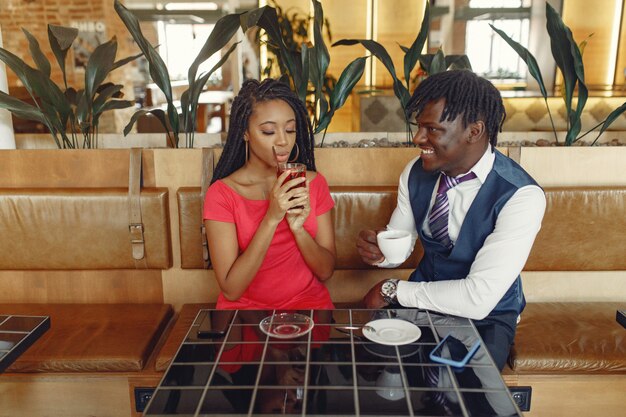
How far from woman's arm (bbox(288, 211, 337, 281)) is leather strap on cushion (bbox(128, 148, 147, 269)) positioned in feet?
2.59

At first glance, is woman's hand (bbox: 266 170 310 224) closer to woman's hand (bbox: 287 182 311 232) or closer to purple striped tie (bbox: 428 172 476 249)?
woman's hand (bbox: 287 182 311 232)

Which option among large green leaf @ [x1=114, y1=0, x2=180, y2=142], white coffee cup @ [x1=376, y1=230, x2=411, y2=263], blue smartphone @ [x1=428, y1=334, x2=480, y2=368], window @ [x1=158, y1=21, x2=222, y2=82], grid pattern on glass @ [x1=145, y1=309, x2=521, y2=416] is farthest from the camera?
window @ [x1=158, y1=21, x2=222, y2=82]

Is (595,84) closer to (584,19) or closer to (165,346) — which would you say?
(584,19)

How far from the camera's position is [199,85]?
2150 millimetres

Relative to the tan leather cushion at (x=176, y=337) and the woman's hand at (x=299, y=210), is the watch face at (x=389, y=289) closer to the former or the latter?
the woman's hand at (x=299, y=210)

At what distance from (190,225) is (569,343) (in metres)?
1.49

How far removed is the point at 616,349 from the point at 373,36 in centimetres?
602

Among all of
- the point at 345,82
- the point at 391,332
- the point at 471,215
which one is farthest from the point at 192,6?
the point at 391,332

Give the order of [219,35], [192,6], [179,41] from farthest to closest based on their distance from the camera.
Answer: [179,41], [192,6], [219,35]

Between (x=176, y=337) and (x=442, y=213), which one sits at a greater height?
(x=442, y=213)

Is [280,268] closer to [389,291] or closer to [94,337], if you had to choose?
[389,291]

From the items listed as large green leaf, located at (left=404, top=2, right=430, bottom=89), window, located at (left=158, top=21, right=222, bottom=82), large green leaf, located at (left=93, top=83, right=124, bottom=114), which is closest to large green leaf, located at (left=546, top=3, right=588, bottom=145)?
large green leaf, located at (left=404, top=2, right=430, bottom=89)

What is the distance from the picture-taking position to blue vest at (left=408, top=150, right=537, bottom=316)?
1597 millimetres

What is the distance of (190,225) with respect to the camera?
217 cm
